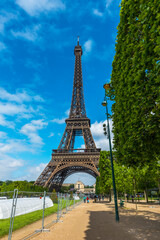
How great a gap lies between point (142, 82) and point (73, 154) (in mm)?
48237

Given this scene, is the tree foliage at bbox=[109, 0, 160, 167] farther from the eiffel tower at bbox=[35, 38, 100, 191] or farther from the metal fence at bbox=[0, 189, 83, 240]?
the eiffel tower at bbox=[35, 38, 100, 191]

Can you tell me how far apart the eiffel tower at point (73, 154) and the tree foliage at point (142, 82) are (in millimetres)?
38824

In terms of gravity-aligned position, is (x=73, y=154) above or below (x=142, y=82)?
above

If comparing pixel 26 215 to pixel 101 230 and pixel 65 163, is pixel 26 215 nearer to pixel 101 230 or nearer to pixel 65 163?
pixel 101 230

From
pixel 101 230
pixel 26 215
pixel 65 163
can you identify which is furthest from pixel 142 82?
pixel 65 163

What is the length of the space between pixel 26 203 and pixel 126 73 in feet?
50.9

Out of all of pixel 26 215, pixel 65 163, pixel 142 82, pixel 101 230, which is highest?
pixel 65 163

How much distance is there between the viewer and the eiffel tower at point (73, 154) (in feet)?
160

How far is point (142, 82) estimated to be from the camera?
6504 mm

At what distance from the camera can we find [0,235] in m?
8.18

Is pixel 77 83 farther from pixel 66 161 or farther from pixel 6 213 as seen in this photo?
pixel 6 213

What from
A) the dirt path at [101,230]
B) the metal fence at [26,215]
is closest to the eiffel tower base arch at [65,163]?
the metal fence at [26,215]

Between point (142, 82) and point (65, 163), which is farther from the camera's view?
point (65, 163)

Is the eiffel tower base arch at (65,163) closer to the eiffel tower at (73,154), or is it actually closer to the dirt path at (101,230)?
the eiffel tower at (73,154)
